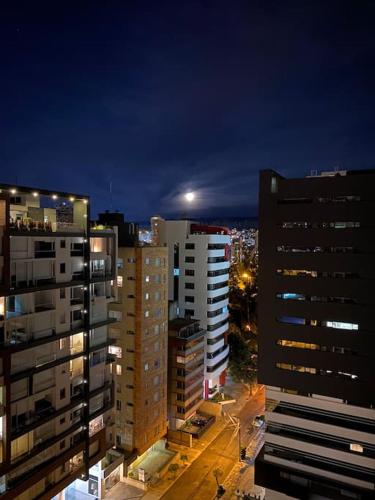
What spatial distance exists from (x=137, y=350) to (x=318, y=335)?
1371cm

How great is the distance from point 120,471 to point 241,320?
1246 inches

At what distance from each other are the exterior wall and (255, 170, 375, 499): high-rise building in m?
9.83

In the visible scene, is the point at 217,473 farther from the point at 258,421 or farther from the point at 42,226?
the point at 42,226

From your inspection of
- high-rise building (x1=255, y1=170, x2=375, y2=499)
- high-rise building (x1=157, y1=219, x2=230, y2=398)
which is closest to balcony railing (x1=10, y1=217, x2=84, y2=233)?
high-rise building (x1=255, y1=170, x2=375, y2=499)

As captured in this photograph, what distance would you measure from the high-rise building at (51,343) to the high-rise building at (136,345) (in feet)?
13.5

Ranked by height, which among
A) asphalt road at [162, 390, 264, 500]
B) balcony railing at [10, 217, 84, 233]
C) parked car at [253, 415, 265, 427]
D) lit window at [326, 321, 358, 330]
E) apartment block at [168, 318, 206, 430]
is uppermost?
balcony railing at [10, 217, 84, 233]

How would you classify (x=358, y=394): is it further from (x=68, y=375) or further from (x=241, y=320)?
(x=241, y=320)

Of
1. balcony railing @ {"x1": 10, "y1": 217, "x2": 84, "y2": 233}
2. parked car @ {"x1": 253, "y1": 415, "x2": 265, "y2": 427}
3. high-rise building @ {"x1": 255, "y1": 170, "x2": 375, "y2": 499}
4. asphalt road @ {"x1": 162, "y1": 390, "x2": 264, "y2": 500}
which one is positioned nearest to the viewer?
balcony railing @ {"x1": 10, "y1": 217, "x2": 84, "y2": 233}

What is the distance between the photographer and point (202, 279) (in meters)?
41.7

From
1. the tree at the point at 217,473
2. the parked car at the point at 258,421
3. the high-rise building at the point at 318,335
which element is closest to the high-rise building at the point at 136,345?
the tree at the point at 217,473

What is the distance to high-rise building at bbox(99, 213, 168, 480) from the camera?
96.7ft

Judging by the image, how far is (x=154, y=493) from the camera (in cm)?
2750

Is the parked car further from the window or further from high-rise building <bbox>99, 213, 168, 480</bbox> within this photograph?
the window

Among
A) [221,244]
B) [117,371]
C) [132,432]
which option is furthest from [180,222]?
[132,432]
